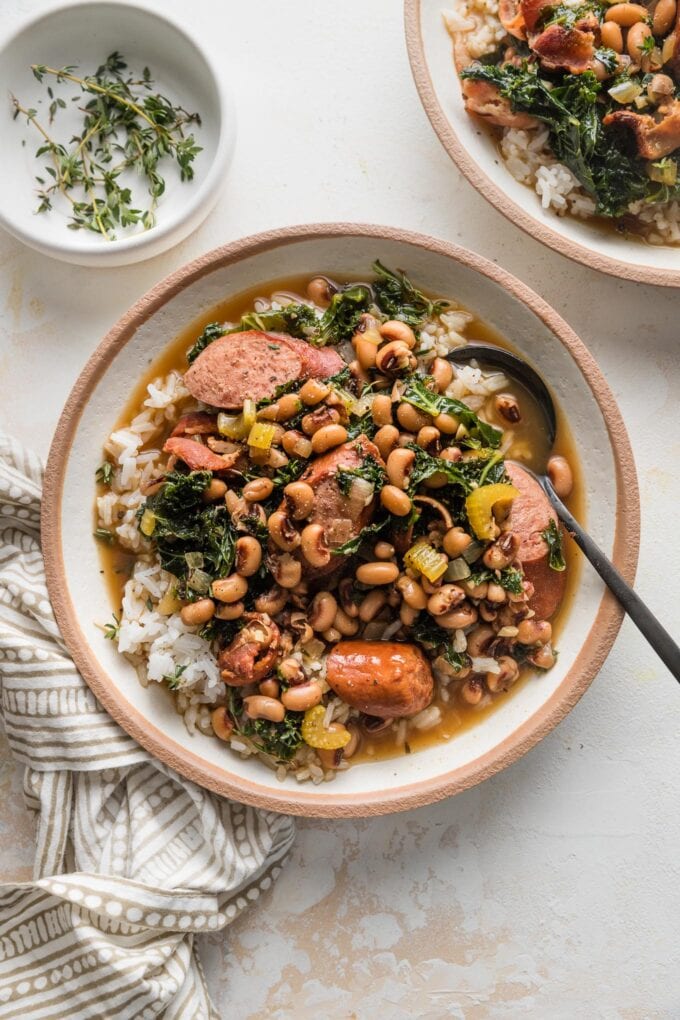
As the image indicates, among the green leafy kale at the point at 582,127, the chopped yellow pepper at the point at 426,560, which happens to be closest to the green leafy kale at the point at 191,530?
the chopped yellow pepper at the point at 426,560

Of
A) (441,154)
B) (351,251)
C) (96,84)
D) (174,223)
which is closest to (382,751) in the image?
(351,251)

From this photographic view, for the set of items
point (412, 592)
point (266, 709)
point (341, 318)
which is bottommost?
point (266, 709)

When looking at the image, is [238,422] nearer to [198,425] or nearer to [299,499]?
[198,425]

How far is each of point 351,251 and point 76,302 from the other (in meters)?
1.28

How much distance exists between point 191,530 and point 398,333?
1.11 metres

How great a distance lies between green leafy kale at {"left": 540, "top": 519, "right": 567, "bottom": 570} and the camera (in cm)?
345

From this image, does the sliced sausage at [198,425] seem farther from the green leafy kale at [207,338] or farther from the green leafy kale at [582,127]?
the green leafy kale at [582,127]

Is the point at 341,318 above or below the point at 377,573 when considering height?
above

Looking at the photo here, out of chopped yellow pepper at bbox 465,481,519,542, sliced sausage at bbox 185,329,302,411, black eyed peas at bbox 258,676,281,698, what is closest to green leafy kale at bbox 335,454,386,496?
chopped yellow pepper at bbox 465,481,519,542

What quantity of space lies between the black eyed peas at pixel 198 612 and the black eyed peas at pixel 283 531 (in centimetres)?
37

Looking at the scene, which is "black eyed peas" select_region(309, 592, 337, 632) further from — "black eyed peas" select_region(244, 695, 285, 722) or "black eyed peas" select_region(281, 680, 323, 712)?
"black eyed peas" select_region(244, 695, 285, 722)

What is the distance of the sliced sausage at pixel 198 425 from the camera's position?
346 centimetres

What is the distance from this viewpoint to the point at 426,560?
10.6ft

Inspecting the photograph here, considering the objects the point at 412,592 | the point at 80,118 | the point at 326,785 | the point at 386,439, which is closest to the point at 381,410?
the point at 386,439
